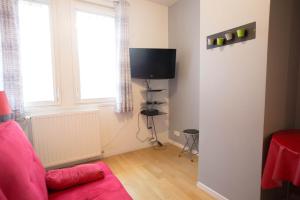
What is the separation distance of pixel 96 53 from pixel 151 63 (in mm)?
879

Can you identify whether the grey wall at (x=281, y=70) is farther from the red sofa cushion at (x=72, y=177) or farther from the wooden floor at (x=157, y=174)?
the red sofa cushion at (x=72, y=177)

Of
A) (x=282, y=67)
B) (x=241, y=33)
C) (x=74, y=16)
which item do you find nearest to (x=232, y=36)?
(x=241, y=33)

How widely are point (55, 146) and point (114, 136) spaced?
902 mm

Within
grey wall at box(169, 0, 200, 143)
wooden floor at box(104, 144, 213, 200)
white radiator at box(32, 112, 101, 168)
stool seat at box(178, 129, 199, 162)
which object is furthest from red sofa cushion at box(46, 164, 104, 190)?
grey wall at box(169, 0, 200, 143)

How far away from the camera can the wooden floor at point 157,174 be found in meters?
1.94

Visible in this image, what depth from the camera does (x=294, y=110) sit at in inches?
66.4

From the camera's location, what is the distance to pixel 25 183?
35.7 inches

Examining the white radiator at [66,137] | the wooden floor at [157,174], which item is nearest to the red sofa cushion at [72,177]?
the wooden floor at [157,174]

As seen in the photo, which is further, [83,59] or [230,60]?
[83,59]

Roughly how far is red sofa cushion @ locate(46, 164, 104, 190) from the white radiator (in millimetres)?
1050

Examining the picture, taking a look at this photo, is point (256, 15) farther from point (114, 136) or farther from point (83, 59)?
point (114, 136)

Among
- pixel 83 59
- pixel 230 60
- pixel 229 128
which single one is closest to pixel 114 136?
pixel 83 59

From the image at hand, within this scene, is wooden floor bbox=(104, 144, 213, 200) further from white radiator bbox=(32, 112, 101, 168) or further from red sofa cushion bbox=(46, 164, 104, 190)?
red sofa cushion bbox=(46, 164, 104, 190)

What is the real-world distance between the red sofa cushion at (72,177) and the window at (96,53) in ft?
4.72
